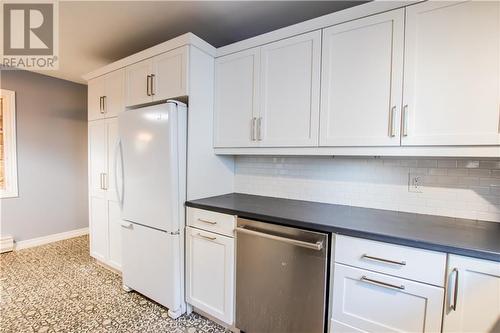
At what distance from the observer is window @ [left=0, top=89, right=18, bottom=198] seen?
311 centimetres

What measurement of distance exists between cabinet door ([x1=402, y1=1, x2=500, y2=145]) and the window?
14.6 feet

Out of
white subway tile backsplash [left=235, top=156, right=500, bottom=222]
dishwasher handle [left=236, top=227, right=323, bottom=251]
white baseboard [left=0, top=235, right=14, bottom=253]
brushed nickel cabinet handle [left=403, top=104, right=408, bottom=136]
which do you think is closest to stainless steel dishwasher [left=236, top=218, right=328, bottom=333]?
dishwasher handle [left=236, top=227, right=323, bottom=251]

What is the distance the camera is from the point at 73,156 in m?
3.73

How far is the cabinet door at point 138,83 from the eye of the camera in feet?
7.11

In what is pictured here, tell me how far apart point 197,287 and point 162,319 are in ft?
1.29

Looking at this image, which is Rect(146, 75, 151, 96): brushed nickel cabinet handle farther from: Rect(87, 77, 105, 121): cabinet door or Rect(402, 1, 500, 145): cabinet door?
Rect(402, 1, 500, 145): cabinet door

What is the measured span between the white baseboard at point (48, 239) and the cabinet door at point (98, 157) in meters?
1.48

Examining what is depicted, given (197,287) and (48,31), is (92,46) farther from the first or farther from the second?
(197,287)

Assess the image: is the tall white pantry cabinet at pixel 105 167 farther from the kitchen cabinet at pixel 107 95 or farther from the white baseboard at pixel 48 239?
the white baseboard at pixel 48 239

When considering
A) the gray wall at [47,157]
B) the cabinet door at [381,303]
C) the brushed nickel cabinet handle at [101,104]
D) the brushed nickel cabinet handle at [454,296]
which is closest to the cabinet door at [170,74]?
the brushed nickel cabinet handle at [101,104]

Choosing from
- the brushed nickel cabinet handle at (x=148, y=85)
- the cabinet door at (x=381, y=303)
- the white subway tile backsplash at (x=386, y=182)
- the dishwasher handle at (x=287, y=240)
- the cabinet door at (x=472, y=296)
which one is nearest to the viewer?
the cabinet door at (x=472, y=296)

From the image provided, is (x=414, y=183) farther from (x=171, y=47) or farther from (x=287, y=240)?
(x=171, y=47)

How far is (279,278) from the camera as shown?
1521 millimetres

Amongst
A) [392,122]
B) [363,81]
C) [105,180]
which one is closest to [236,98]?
[363,81]
